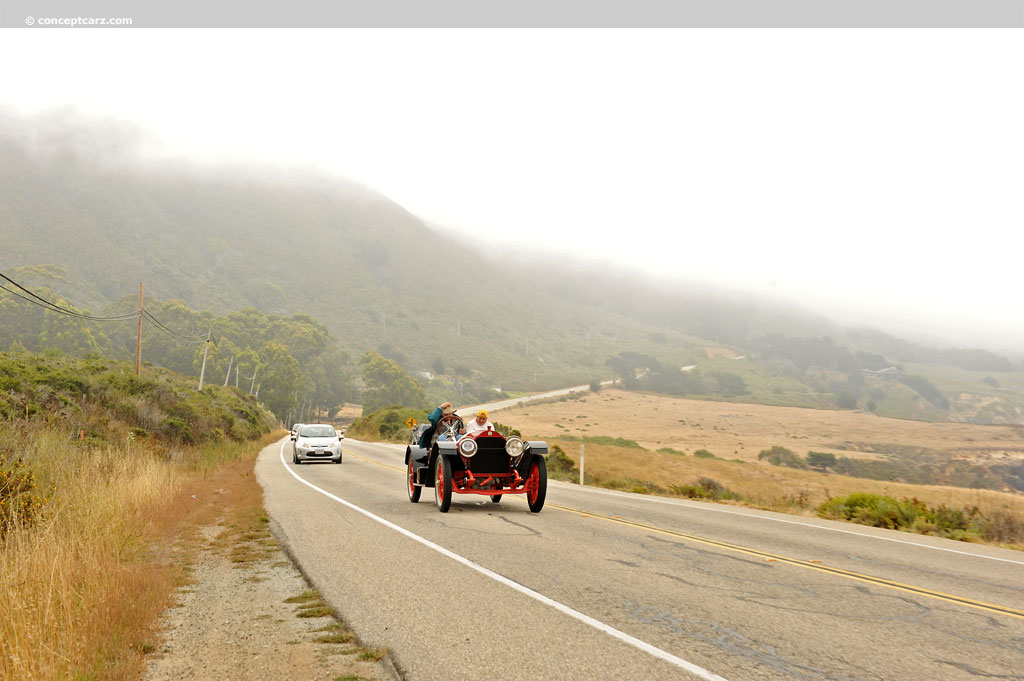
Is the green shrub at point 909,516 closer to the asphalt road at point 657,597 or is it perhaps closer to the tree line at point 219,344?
the asphalt road at point 657,597

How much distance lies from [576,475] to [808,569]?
57.6ft

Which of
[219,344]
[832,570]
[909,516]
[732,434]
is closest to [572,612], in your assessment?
[832,570]

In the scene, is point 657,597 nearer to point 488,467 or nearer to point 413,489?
point 488,467

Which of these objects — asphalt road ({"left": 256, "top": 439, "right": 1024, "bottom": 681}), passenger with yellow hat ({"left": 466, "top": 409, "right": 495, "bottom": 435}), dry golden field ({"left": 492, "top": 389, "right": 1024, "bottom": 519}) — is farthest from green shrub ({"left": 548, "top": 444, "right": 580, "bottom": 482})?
asphalt road ({"left": 256, "top": 439, "right": 1024, "bottom": 681})

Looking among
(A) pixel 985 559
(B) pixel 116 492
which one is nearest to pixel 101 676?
(B) pixel 116 492

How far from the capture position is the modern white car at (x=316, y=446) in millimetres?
26797

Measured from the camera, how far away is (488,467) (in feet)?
41.4

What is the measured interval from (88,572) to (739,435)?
9290 cm

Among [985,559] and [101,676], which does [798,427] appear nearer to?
[985,559]

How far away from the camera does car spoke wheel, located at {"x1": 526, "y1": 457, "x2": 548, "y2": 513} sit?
12414mm

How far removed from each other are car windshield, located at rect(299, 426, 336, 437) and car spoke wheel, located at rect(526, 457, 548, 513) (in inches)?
688

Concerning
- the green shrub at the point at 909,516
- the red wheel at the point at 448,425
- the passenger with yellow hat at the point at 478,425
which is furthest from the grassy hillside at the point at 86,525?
the green shrub at the point at 909,516

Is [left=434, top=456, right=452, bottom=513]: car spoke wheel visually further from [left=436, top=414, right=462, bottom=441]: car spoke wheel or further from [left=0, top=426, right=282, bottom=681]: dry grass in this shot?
[left=0, top=426, right=282, bottom=681]: dry grass

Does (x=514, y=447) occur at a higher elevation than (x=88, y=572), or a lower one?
higher
